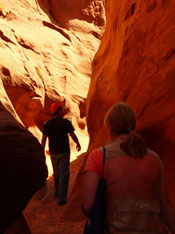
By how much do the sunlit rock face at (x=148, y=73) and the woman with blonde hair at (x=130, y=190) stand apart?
1648 millimetres

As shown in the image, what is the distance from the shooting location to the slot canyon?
233 cm

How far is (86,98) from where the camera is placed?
632 cm

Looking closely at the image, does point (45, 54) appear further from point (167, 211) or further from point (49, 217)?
point (167, 211)

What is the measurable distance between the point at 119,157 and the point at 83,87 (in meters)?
11.5

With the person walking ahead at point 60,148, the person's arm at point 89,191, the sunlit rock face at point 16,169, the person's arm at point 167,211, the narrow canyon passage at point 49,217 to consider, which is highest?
the person's arm at point 89,191

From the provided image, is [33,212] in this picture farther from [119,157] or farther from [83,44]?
[83,44]

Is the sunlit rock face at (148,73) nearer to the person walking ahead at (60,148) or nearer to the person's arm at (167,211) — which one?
the person walking ahead at (60,148)

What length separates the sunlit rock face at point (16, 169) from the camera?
2.11 metres

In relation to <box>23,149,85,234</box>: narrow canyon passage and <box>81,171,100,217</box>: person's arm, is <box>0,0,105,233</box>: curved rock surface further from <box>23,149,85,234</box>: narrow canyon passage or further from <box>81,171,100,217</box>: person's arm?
<box>23,149,85,234</box>: narrow canyon passage

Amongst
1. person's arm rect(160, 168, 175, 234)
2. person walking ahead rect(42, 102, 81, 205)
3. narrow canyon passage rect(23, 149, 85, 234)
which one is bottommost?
narrow canyon passage rect(23, 149, 85, 234)

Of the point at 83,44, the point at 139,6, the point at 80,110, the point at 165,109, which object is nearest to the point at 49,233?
the point at 165,109

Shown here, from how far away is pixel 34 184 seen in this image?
235 cm

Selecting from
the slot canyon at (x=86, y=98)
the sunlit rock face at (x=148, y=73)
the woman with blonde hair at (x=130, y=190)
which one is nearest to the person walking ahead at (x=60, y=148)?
the slot canyon at (x=86, y=98)

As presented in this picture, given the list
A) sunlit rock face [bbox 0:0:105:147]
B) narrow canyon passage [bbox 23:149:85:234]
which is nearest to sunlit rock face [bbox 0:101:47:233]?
narrow canyon passage [bbox 23:149:85:234]
